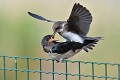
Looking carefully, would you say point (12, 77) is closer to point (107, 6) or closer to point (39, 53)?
point (39, 53)

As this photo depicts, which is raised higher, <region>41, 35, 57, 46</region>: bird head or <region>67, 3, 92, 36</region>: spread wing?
<region>67, 3, 92, 36</region>: spread wing

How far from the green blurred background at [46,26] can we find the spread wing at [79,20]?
1.17m

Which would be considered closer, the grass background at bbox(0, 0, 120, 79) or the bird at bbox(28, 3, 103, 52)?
the bird at bbox(28, 3, 103, 52)

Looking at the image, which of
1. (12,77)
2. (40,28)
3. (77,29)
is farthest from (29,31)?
(77,29)

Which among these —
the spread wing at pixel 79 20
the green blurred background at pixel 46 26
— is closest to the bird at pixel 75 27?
the spread wing at pixel 79 20

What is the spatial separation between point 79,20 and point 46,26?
159cm

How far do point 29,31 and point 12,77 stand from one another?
480 millimetres

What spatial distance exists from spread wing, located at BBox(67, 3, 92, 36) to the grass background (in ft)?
3.83

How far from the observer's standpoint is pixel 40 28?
3.92 m

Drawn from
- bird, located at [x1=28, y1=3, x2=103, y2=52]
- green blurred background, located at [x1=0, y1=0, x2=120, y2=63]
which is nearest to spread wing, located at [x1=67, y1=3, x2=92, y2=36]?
bird, located at [x1=28, y1=3, x2=103, y2=52]

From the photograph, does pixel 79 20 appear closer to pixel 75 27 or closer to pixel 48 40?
pixel 75 27

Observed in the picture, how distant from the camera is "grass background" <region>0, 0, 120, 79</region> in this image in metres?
3.59

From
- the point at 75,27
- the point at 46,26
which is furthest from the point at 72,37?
the point at 46,26

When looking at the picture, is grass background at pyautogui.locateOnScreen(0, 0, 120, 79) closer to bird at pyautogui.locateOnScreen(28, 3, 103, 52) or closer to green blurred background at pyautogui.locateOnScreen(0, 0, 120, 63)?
green blurred background at pyautogui.locateOnScreen(0, 0, 120, 63)
